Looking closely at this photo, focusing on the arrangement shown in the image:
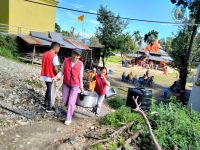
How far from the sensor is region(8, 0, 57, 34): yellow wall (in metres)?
25.3

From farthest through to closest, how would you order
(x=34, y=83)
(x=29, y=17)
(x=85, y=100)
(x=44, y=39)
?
(x=29, y=17), (x=44, y=39), (x=34, y=83), (x=85, y=100)

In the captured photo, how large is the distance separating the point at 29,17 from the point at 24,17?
34.1 inches

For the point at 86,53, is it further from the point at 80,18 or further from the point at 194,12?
the point at 194,12

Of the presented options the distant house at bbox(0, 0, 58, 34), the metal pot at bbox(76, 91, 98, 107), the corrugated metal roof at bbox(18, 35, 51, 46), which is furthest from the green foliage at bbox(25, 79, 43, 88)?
the distant house at bbox(0, 0, 58, 34)

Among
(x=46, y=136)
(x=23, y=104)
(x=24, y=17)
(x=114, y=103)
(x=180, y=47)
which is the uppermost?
(x=24, y=17)

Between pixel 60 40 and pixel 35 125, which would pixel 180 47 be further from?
pixel 35 125

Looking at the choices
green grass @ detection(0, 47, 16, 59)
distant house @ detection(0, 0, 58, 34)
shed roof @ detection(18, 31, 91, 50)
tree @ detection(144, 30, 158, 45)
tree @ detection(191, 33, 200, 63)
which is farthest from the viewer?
tree @ detection(144, 30, 158, 45)

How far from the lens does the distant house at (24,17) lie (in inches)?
979

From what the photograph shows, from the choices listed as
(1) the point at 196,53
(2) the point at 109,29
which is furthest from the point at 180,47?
(2) the point at 109,29

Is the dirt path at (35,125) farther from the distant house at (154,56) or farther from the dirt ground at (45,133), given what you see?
the distant house at (154,56)

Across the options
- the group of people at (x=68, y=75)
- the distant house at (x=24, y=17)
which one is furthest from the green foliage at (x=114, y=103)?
the distant house at (x=24, y=17)

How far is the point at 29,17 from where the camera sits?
27781mm

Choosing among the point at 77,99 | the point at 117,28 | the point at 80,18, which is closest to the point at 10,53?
the point at 80,18

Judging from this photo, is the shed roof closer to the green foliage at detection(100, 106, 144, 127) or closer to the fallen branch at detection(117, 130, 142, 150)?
the green foliage at detection(100, 106, 144, 127)
